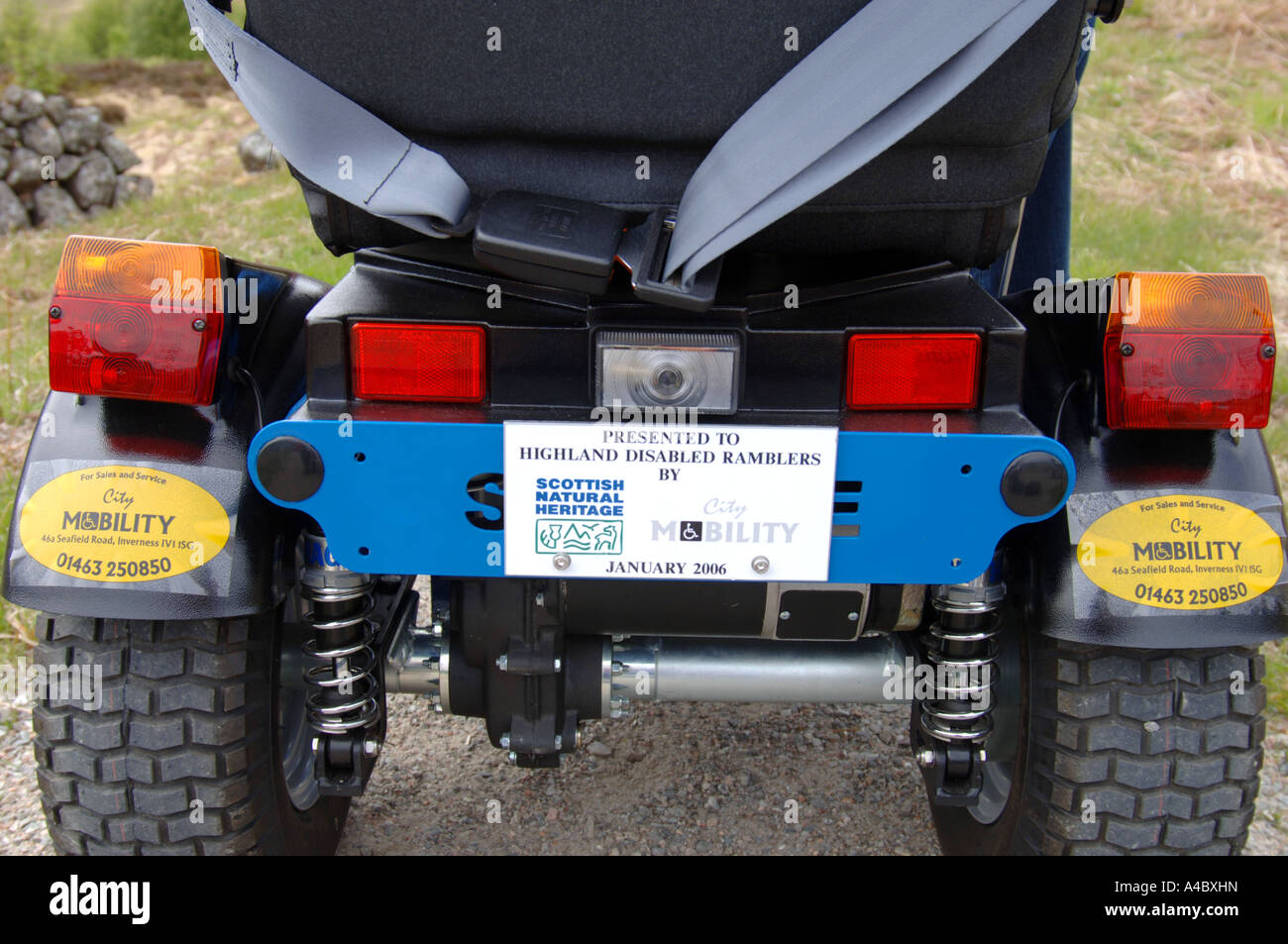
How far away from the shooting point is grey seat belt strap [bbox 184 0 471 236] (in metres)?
1.64

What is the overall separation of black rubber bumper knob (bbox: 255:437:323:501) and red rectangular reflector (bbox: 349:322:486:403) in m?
0.14

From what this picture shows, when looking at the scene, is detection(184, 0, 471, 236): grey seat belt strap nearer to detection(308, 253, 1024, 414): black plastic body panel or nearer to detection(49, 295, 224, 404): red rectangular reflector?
detection(308, 253, 1024, 414): black plastic body panel

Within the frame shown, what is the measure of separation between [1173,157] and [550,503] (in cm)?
774

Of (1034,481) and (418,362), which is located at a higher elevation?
(418,362)

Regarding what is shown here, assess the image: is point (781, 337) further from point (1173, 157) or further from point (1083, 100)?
point (1083, 100)

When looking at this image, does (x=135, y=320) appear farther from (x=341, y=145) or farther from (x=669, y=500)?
(x=669, y=500)

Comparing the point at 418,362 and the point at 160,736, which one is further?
the point at 160,736

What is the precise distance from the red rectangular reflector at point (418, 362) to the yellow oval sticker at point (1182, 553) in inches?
40.9

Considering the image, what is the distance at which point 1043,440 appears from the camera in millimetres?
1730

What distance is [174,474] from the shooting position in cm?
191

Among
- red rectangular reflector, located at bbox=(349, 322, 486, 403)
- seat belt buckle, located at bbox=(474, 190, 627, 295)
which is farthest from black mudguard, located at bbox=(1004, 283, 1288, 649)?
red rectangular reflector, located at bbox=(349, 322, 486, 403)

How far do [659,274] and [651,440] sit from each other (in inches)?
10.0

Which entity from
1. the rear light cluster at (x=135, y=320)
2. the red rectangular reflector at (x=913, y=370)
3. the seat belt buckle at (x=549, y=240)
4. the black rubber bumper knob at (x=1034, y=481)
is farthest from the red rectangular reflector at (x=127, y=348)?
the black rubber bumper knob at (x=1034, y=481)

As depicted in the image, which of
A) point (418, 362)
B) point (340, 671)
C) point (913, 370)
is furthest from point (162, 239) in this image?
point (913, 370)
